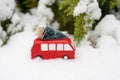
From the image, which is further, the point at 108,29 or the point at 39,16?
the point at 39,16

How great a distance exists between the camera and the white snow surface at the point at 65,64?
90.4 inches

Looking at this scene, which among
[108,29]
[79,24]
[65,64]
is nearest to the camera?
[65,64]

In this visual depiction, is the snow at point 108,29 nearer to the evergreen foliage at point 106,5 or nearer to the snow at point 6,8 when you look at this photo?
the evergreen foliage at point 106,5

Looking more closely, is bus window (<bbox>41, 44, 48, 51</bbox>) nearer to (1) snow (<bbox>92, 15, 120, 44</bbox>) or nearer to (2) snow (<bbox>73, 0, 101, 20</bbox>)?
(2) snow (<bbox>73, 0, 101, 20</bbox>)

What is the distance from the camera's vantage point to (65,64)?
95.0 inches

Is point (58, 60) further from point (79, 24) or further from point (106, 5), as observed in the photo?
point (106, 5)

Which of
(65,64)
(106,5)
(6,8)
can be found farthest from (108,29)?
(6,8)

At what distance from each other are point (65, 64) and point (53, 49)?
0.17m

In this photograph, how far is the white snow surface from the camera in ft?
7.53

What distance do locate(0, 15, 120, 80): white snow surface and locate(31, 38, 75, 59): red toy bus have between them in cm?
5

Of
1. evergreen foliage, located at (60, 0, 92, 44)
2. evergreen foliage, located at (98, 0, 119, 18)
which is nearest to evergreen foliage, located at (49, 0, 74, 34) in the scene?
evergreen foliage, located at (60, 0, 92, 44)

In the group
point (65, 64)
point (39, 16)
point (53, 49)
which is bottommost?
point (65, 64)

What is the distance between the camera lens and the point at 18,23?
113 inches

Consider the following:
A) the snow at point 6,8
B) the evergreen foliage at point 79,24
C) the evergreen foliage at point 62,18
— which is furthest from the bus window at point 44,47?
the snow at point 6,8
